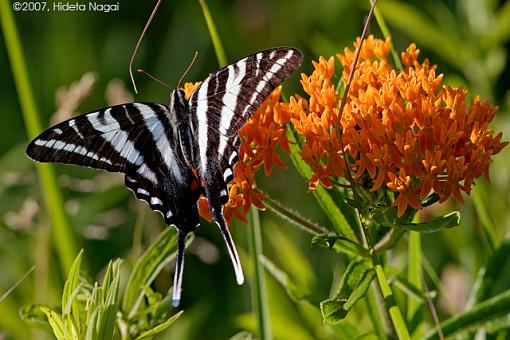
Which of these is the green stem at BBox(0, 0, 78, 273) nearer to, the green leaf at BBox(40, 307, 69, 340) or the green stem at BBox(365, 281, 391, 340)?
the green leaf at BBox(40, 307, 69, 340)

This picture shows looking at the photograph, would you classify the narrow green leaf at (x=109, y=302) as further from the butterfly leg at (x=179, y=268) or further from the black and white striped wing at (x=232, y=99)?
the black and white striped wing at (x=232, y=99)

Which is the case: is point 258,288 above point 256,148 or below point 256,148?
below

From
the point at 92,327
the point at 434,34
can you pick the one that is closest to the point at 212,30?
the point at 92,327

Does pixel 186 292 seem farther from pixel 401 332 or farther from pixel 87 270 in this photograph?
pixel 401 332

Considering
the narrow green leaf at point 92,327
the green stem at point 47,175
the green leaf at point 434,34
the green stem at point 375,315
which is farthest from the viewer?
the green leaf at point 434,34

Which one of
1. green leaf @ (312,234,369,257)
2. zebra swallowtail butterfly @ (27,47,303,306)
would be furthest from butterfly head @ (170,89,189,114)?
green leaf @ (312,234,369,257)

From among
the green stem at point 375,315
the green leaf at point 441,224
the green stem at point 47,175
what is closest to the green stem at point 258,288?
the green stem at point 375,315

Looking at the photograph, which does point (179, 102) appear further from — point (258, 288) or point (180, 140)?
point (258, 288)

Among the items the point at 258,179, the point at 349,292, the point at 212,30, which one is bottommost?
the point at 258,179
